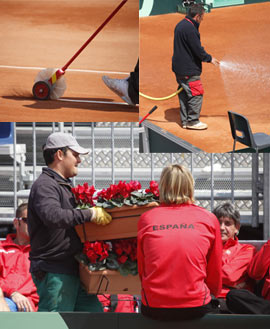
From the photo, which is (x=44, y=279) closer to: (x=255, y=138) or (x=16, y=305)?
(x=16, y=305)

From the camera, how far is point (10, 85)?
421cm

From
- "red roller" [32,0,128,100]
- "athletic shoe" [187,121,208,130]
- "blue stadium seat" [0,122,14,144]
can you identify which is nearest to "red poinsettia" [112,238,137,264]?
"athletic shoe" [187,121,208,130]

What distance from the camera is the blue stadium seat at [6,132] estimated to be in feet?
15.1

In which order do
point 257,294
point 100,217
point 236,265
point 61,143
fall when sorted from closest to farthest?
point 100,217
point 61,143
point 257,294
point 236,265

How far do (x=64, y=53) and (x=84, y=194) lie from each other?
1663mm

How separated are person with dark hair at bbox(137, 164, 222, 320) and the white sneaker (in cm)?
160

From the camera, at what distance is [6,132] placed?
→ 15.3 ft

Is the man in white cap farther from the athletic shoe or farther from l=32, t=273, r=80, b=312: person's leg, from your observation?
the athletic shoe

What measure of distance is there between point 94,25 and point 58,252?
6.33ft

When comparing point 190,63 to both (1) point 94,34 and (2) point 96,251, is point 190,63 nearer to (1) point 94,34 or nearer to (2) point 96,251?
(1) point 94,34

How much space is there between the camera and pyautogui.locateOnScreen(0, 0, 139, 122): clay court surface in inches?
162

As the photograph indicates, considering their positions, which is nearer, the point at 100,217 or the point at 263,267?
the point at 100,217

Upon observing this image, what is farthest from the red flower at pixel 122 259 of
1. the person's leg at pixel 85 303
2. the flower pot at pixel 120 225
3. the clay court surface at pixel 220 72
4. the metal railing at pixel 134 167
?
the metal railing at pixel 134 167

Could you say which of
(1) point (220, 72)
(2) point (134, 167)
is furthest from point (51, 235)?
(2) point (134, 167)
